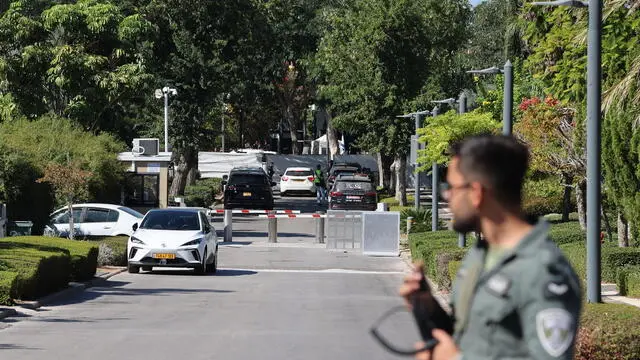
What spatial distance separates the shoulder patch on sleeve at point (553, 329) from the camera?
424 centimetres

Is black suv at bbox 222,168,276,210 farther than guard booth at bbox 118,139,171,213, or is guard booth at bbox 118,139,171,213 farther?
black suv at bbox 222,168,276,210

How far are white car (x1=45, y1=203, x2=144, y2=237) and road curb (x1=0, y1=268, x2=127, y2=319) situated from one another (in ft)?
16.2

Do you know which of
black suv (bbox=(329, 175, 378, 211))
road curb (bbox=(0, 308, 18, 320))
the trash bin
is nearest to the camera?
road curb (bbox=(0, 308, 18, 320))

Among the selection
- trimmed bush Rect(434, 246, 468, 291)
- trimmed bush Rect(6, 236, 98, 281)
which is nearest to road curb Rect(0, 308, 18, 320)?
trimmed bush Rect(6, 236, 98, 281)

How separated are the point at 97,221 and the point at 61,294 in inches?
477

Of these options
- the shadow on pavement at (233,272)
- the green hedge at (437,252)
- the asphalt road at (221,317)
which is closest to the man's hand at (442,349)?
the asphalt road at (221,317)

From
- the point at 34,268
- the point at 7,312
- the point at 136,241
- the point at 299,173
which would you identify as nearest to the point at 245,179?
the point at 299,173

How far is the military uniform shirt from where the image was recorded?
4258 mm

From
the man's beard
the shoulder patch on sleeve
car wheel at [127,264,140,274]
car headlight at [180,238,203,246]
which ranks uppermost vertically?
the man's beard

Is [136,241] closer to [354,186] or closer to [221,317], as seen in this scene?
[221,317]

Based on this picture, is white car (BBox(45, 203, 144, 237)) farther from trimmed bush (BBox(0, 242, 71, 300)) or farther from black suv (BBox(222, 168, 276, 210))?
black suv (BBox(222, 168, 276, 210))

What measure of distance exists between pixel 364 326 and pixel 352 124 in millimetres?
46297

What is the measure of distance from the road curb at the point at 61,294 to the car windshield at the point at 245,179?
24.9 meters

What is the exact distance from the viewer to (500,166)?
458cm
